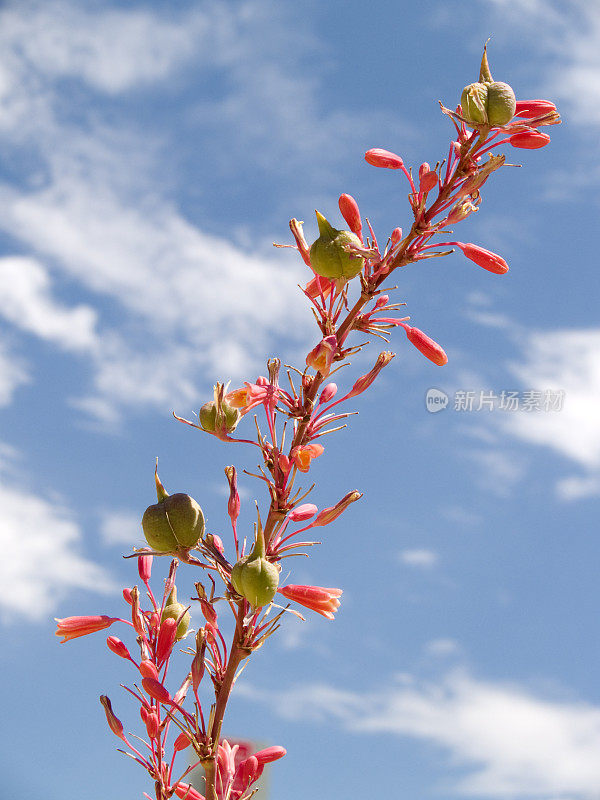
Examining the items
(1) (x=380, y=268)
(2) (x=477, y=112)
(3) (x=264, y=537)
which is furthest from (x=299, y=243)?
(3) (x=264, y=537)

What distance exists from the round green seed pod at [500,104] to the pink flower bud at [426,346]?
2.29ft

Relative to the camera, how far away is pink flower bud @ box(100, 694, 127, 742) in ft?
Result: 9.35

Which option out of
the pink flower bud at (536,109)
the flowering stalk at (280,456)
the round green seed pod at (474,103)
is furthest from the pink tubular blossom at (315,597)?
the pink flower bud at (536,109)

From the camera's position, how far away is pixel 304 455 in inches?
104

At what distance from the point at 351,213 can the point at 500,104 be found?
0.57m

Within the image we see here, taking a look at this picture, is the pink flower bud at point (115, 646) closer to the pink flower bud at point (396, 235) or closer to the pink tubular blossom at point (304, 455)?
the pink tubular blossom at point (304, 455)

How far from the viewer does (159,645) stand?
2.84 metres

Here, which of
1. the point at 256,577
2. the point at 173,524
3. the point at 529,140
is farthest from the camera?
the point at 529,140

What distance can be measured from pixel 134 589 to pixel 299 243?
130 cm

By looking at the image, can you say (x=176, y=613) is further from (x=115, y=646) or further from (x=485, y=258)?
(x=485, y=258)

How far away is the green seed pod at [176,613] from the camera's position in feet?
9.68

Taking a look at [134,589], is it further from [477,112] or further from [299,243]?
[477,112]

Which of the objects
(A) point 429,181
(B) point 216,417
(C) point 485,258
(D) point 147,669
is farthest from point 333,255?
(D) point 147,669

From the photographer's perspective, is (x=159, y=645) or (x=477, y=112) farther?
(x=159, y=645)
